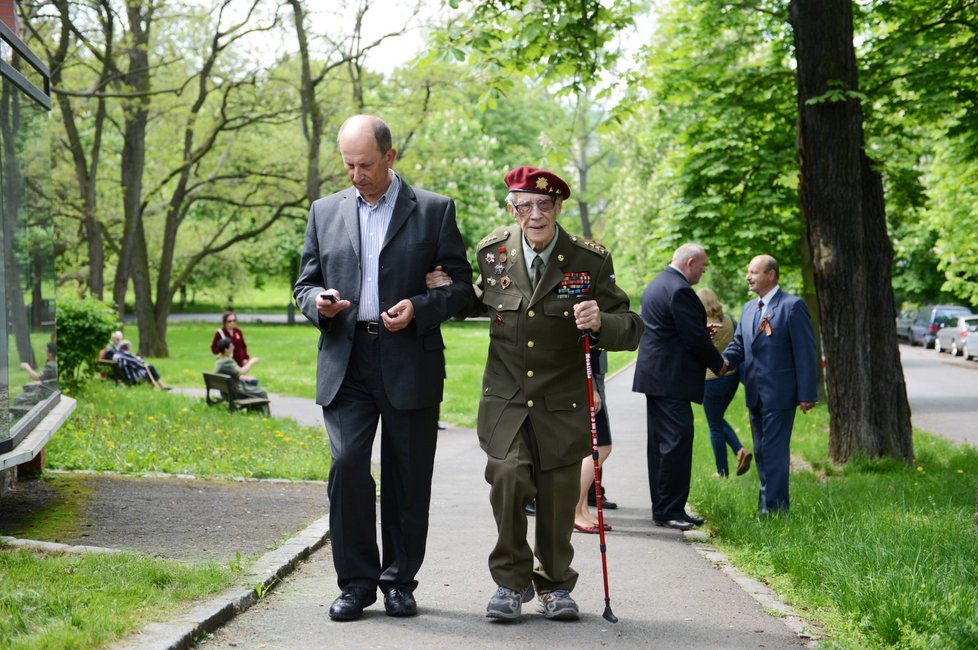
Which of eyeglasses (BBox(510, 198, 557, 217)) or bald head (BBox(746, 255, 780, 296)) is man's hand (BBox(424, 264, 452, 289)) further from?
bald head (BBox(746, 255, 780, 296))

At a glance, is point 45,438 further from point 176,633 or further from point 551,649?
point 551,649

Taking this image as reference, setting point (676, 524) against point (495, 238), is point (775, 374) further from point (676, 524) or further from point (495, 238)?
point (495, 238)

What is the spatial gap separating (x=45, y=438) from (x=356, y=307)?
11.5 ft

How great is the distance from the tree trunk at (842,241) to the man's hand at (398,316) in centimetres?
704

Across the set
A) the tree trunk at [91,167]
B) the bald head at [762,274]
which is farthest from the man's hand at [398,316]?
the tree trunk at [91,167]

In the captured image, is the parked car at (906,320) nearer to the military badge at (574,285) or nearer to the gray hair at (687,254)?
the gray hair at (687,254)

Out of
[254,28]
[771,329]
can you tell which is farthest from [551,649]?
[254,28]

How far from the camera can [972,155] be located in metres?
15.9

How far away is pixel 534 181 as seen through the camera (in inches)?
223

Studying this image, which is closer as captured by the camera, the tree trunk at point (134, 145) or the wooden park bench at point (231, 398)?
the wooden park bench at point (231, 398)

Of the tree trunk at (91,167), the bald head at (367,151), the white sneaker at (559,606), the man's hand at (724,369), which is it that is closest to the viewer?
the bald head at (367,151)

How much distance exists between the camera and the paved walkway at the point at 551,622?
17.4 ft

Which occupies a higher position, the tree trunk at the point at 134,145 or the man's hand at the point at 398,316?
the tree trunk at the point at 134,145

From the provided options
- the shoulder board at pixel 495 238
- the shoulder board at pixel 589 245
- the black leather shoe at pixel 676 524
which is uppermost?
the shoulder board at pixel 495 238
